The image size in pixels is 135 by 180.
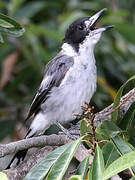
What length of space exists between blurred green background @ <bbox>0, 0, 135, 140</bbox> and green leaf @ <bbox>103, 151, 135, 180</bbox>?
2.42 m

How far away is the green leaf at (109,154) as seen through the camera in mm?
2127

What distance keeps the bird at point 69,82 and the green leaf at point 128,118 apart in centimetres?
109

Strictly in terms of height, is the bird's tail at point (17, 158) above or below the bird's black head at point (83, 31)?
below

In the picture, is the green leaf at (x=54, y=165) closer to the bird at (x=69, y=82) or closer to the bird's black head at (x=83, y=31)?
the bird at (x=69, y=82)

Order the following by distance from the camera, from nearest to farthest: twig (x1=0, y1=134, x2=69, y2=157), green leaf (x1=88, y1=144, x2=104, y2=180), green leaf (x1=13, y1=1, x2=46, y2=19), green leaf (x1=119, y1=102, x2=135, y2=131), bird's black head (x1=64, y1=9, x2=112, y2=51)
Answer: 1. green leaf (x1=88, y1=144, x2=104, y2=180)
2. twig (x1=0, y1=134, x2=69, y2=157)
3. green leaf (x1=119, y1=102, x2=135, y2=131)
4. bird's black head (x1=64, y1=9, x2=112, y2=51)
5. green leaf (x1=13, y1=1, x2=46, y2=19)

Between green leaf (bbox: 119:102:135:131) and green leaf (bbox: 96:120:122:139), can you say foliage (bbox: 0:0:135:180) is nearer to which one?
green leaf (bbox: 119:102:135:131)

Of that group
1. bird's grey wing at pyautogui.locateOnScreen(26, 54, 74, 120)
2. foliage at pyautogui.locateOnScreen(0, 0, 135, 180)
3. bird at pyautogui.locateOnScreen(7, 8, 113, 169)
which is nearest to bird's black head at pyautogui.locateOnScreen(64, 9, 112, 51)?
bird at pyautogui.locateOnScreen(7, 8, 113, 169)

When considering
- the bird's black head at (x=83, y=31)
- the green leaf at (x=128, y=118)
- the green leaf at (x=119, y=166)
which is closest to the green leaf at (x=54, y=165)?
the green leaf at (x=119, y=166)

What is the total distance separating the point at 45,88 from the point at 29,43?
744 millimetres

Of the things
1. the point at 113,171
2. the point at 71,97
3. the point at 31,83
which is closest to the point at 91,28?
the point at 71,97

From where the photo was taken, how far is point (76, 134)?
3.36m

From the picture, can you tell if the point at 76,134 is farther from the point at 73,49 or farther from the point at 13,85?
the point at 13,85

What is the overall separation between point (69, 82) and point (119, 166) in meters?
1.94

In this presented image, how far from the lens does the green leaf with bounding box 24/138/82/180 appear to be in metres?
1.94
